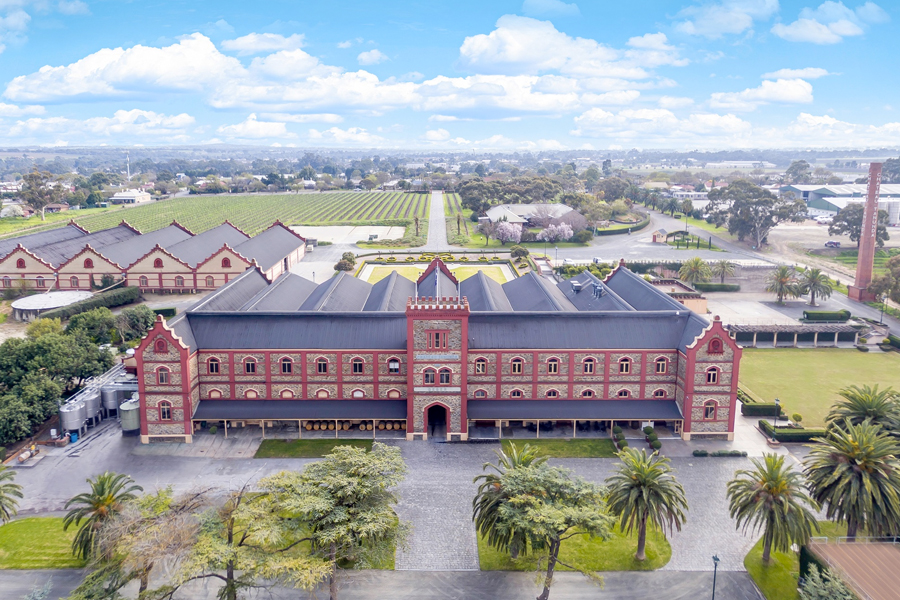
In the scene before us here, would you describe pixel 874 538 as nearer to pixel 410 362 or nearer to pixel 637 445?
pixel 637 445

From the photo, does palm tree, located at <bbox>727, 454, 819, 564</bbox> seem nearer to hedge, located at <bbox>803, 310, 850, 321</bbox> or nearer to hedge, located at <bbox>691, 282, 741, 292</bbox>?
hedge, located at <bbox>803, 310, 850, 321</bbox>

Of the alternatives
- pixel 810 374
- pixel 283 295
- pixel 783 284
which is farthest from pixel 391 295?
pixel 783 284

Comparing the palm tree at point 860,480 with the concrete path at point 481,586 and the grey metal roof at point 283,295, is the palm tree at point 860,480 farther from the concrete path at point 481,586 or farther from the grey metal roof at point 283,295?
the grey metal roof at point 283,295

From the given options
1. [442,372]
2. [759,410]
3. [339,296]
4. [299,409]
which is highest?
[339,296]

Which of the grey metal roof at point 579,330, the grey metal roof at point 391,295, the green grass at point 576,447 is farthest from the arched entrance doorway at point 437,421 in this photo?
the grey metal roof at point 391,295

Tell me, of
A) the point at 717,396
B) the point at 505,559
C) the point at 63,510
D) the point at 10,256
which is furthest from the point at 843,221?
the point at 10,256

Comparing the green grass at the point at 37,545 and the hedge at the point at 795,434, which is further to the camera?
the hedge at the point at 795,434

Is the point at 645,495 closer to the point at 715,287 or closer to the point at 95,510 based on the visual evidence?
the point at 95,510
